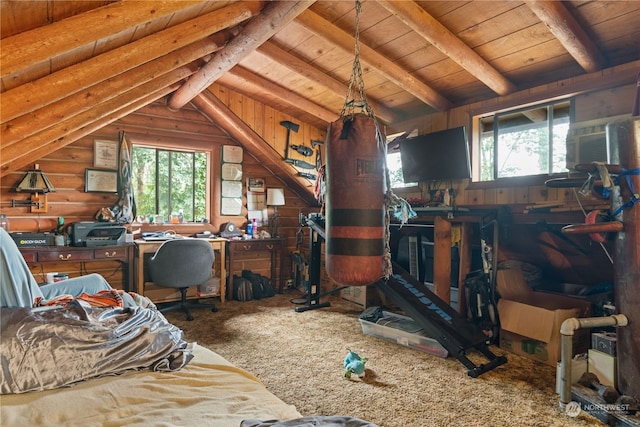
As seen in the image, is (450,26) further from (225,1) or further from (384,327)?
(384,327)

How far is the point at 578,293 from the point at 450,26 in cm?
237

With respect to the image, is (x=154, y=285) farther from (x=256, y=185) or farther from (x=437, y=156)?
(x=437, y=156)

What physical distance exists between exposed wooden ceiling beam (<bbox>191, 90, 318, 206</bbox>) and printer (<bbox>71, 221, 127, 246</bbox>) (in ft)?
5.66

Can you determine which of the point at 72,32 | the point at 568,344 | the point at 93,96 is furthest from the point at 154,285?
the point at 568,344

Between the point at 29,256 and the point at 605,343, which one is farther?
the point at 29,256

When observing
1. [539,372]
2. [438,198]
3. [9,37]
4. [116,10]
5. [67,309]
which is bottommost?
[539,372]

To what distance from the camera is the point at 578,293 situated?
2.90m

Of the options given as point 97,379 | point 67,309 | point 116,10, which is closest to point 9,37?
point 116,10

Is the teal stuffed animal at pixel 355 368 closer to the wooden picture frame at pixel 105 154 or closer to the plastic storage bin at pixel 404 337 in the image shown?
the plastic storage bin at pixel 404 337

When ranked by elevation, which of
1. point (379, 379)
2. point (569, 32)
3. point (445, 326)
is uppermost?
point (569, 32)

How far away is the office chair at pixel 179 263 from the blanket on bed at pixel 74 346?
194cm

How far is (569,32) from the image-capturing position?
7.74ft

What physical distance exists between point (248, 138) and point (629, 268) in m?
3.83


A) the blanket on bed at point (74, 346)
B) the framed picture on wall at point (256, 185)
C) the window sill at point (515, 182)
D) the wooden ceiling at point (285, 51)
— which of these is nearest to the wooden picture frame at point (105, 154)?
the wooden ceiling at point (285, 51)
